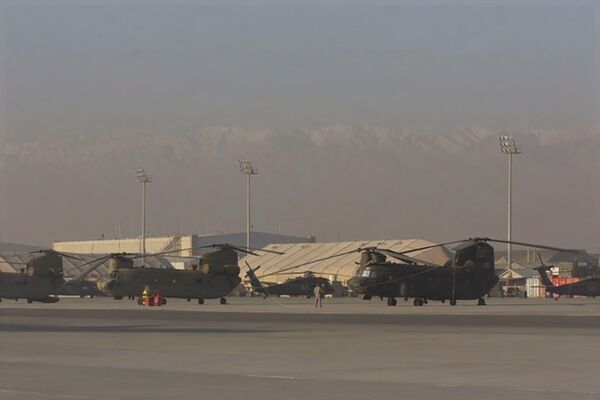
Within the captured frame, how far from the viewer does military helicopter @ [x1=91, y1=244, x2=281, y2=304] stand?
10206 cm

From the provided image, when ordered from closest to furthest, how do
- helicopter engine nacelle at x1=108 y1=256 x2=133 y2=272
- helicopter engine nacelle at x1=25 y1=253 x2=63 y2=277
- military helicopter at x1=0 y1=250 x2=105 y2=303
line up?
military helicopter at x1=0 y1=250 x2=105 y2=303 → helicopter engine nacelle at x1=25 y1=253 x2=63 y2=277 → helicopter engine nacelle at x1=108 y1=256 x2=133 y2=272

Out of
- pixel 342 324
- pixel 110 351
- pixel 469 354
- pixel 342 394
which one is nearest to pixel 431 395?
pixel 342 394

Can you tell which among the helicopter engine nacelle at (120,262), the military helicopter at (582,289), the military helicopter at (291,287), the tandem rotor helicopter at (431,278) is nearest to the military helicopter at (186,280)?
the helicopter engine nacelle at (120,262)

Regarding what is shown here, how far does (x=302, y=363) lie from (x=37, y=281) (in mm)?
80298

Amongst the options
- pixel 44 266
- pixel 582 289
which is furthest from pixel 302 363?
pixel 582 289

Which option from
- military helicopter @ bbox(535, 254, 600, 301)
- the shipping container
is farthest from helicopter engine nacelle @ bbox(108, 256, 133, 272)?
the shipping container

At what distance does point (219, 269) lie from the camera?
104m

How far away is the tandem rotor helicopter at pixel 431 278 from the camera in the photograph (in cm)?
9425

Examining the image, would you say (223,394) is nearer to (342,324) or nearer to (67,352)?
(67,352)

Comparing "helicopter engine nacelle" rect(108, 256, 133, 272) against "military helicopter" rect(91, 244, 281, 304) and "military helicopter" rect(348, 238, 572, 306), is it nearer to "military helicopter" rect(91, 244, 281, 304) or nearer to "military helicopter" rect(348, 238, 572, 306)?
"military helicopter" rect(91, 244, 281, 304)

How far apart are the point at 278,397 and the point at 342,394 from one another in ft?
4.17

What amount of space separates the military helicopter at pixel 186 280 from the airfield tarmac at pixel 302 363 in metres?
52.6

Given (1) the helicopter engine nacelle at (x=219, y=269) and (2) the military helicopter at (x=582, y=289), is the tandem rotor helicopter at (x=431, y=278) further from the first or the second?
(2) the military helicopter at (x=582, y=289)

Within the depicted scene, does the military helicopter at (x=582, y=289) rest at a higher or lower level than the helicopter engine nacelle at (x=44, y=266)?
lower
